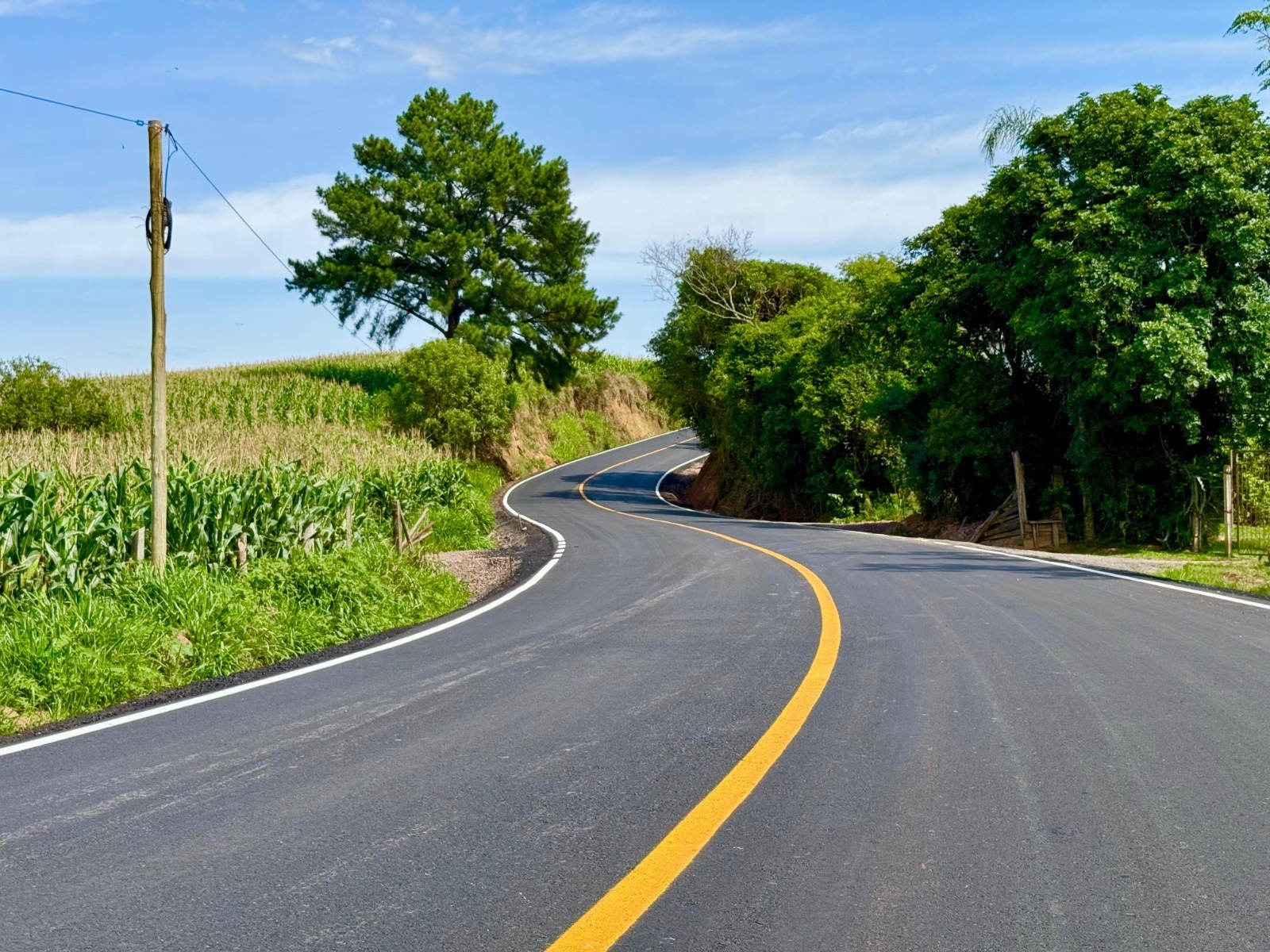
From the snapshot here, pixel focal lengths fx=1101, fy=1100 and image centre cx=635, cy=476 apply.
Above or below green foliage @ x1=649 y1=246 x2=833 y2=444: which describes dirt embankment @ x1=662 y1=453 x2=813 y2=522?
below

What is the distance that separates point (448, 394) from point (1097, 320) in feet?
106

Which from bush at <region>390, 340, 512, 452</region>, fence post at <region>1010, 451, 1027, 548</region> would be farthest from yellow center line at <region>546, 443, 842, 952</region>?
bush at <region>390, 340, 512, 452</region>

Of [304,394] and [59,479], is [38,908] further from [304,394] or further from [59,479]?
[304,394]

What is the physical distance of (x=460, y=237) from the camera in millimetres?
49938

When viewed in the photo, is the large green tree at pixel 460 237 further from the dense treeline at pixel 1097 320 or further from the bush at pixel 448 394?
the dense treeline at pixel 1097 320

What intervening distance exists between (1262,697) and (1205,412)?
16.0 m

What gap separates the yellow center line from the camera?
3279mm

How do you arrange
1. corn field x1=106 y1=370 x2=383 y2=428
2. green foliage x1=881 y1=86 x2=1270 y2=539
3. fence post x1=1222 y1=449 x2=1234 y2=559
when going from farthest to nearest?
corn field x1=106 y1=370 x2=383 y2=428 → green foliage x1=881 y1=86 x2=1270 y2=539 → fence post x1=1222 y1=449 x2=1234 y2=559

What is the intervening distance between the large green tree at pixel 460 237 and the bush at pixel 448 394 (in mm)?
→ 3981

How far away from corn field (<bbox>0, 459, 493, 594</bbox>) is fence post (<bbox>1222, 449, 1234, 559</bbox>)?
563 inches

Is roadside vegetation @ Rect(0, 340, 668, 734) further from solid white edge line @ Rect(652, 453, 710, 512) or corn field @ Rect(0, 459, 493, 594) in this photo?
solid white edge line @ Rect(652, 453, 710, 512)

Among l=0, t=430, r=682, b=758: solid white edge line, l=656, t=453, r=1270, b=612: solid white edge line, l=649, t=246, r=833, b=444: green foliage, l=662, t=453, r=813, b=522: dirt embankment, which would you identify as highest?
l=649, t=246, r=833, b=444: green foliage

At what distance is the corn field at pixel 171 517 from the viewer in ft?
34.8

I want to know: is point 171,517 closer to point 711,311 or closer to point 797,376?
point 797,376
